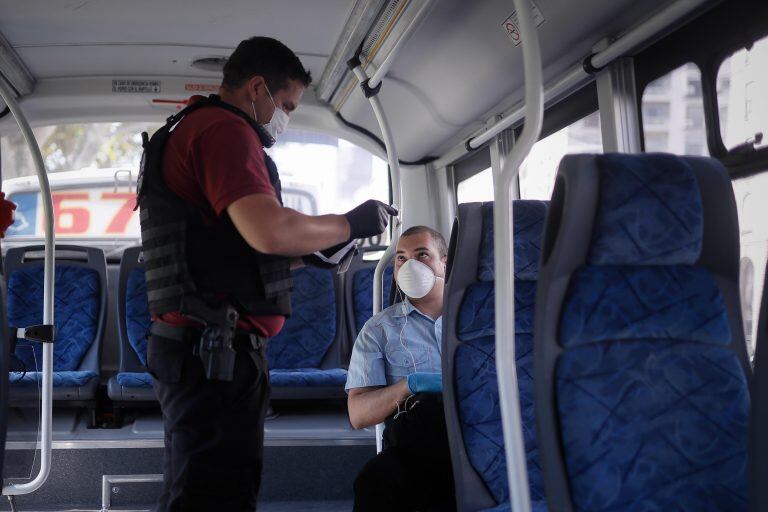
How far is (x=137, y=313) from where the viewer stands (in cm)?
493

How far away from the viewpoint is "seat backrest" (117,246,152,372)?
489cm

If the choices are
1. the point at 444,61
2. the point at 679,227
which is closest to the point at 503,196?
the point at 679,227

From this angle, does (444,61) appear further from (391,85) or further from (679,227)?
(679,227)

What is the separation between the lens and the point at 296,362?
5.12 metres

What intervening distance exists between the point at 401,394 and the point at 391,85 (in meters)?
2.17

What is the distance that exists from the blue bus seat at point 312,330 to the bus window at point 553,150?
1518mm

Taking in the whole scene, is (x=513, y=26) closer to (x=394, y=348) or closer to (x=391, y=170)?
(x=391, y=170)

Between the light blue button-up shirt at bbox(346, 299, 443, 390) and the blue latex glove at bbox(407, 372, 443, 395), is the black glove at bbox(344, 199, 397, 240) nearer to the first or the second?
the blue latex glove at bbox(407, 372, 443, 395)

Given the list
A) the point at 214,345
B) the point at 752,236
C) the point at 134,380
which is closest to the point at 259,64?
the point at 214,345

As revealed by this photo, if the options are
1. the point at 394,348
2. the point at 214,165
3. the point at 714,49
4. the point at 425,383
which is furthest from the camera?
the point at 394,348

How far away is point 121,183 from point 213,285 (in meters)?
3.75

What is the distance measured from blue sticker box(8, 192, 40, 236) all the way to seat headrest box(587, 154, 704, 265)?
4.82 m

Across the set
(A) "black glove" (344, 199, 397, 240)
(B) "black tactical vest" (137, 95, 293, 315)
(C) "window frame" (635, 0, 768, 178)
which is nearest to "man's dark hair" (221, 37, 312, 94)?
(B) "black tactical vest" (137, 95, 293, 315)

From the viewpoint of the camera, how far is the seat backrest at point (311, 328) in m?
5.12
